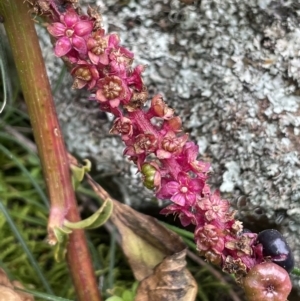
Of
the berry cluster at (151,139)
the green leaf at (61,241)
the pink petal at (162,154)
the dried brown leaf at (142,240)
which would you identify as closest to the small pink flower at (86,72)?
the berry cluster at (151,139)

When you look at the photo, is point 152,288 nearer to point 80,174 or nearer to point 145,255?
point 145,255

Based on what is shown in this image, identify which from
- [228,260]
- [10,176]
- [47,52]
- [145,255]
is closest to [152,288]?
[145,255]

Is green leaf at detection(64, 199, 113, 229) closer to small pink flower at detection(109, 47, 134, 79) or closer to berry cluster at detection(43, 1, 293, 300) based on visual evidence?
berry cluster at detection(43, 1, 293, 300)

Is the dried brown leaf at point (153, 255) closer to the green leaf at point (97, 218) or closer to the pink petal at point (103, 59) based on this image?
the green leaf at point (97, 218)

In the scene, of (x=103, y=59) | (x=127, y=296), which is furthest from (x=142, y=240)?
(x=103, y=59)

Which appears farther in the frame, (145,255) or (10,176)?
(10,176)

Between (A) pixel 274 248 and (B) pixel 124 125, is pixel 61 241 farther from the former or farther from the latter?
(A) pixel 274 248
